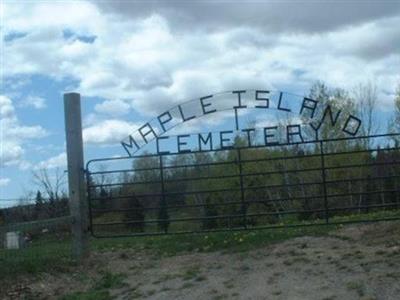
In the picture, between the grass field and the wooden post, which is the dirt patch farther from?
the wooden post

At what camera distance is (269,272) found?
10219 millimetres

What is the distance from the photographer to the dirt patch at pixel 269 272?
358 inches

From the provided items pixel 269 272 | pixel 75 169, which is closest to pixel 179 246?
pixel 75 169

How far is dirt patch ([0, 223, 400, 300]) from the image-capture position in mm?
9094

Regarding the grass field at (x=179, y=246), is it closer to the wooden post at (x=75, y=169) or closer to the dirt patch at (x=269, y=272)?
the dirt patch at (x=269, y=272)

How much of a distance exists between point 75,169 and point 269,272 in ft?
16.8

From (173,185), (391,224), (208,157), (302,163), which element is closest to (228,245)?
(391,224)

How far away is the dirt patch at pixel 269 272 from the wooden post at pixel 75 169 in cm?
88

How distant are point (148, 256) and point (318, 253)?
3.60 meters

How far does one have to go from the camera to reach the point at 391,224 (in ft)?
43.3

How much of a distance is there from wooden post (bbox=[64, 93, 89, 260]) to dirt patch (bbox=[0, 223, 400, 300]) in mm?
881

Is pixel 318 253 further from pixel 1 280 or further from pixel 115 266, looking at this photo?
pixel 1 280

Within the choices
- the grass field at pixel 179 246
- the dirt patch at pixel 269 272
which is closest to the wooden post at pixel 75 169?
the grass field at pixel 179 246

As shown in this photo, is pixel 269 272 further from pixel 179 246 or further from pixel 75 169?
pixel 75 169
